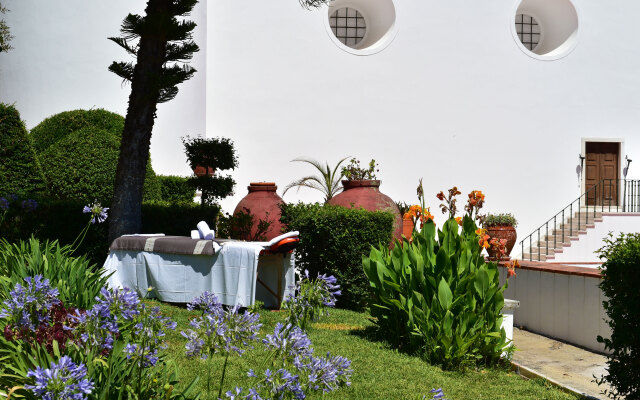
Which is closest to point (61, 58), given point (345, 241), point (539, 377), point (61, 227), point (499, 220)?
point (61, 227)

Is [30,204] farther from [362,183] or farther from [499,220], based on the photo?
[499,220]

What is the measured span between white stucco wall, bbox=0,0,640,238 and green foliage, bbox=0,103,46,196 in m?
5.23

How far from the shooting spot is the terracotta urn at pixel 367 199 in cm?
938

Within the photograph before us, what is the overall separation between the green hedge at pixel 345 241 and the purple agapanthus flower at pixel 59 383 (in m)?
5.81

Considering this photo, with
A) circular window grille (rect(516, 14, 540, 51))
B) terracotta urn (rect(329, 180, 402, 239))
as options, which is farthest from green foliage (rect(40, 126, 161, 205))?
circular window grille (rect(516, 14, 540, 51))

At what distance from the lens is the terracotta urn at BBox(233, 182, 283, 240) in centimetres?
1063

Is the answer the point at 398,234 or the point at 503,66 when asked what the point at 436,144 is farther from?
the point at 398,234

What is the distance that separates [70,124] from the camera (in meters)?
13.0

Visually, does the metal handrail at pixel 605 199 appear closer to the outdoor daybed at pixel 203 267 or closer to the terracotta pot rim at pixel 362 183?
the terracotta pot rim at pixel 362 183

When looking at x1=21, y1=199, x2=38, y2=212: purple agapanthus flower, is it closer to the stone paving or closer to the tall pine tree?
the tall pine tree

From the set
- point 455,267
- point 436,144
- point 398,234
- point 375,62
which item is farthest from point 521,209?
point 455,267

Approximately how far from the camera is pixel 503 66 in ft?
52.7

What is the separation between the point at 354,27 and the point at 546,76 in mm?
4924

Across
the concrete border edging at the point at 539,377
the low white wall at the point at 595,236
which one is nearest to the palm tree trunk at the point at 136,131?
the concrete border edging at the point at 539,377
